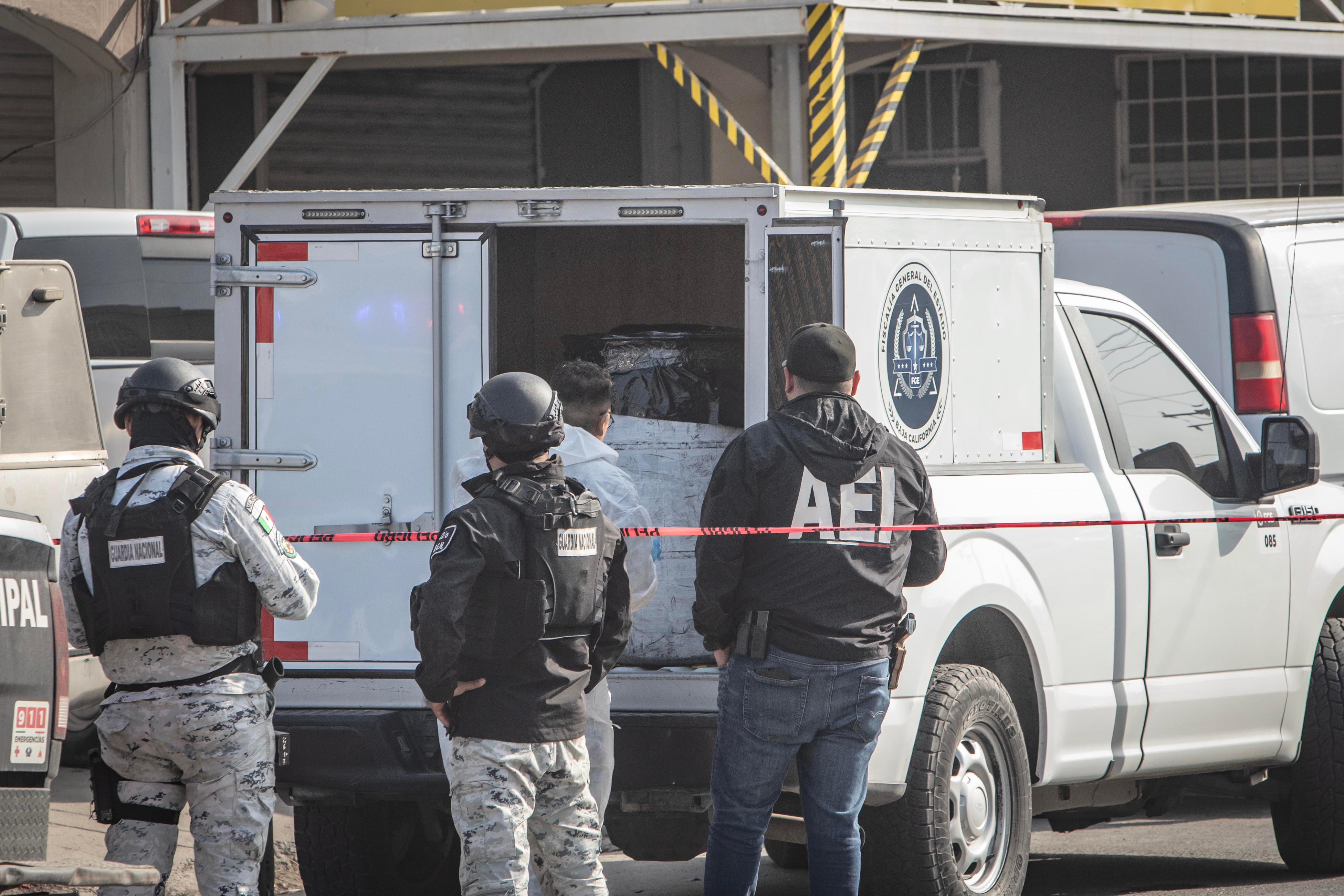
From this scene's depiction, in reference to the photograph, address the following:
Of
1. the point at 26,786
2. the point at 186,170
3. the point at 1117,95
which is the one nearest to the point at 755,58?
the point at 1117,95

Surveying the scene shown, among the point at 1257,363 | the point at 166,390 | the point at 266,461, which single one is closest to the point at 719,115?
the point at 1257,363

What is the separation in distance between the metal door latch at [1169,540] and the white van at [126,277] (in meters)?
4.69

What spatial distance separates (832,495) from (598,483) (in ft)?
2.19

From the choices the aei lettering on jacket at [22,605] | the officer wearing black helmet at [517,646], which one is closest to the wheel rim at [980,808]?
the officer wearing black helmet at [517,646]

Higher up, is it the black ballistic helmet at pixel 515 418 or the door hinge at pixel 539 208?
the door hinge at pixel 539 208

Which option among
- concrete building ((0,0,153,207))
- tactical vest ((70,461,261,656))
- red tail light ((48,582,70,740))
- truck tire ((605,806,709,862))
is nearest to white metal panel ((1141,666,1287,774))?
truck tire ((605,806,709,862))

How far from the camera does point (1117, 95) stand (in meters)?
14.5

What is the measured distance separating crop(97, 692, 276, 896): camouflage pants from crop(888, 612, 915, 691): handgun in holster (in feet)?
5.68

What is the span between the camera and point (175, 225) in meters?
9.05

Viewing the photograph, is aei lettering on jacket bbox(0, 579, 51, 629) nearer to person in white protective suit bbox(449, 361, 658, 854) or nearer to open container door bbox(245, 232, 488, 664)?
person in white protective suit bbox(449, 361, 658, 854)

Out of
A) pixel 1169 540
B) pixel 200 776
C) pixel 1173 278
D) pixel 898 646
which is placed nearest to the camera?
pixel 200 776

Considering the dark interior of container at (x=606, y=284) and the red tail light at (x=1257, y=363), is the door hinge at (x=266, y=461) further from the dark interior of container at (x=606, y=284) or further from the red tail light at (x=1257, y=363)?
the red tail light at (x=1257, y=363)

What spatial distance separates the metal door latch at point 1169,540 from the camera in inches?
237

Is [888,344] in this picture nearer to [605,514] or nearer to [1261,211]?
[605,514]
